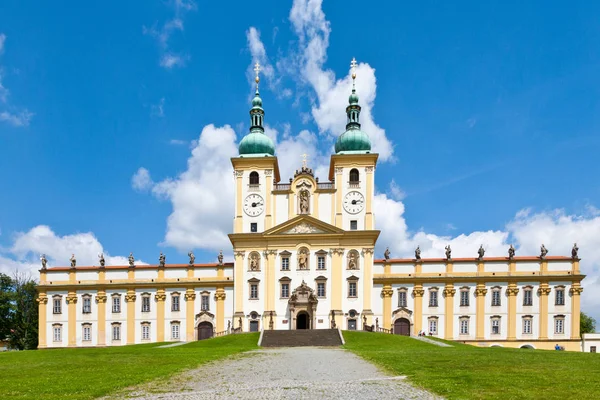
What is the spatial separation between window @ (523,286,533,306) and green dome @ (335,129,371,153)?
21.6 m

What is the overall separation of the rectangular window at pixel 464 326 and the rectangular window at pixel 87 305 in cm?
3919

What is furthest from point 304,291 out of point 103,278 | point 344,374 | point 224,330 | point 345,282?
point 344,374

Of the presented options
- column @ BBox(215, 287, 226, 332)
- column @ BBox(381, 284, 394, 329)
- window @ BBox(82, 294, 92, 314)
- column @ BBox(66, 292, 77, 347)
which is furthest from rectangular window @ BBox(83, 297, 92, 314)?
column @ BBox(381, 284, 394, 329)

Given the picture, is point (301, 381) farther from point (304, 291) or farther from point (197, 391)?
point (304, 291)

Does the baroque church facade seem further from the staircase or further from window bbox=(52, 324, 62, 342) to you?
the staircase

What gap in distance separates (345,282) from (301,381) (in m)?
34.8

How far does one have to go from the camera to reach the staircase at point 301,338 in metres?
37.1

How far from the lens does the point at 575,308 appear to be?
49.8m

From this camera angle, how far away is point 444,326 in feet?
166

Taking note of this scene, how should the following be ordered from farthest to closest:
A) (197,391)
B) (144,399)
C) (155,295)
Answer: (155,295), (197,391), (144,399)

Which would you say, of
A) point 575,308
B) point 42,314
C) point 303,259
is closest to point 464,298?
point 575,308

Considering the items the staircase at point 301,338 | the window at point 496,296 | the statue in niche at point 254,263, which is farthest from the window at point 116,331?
the window at point 496,296

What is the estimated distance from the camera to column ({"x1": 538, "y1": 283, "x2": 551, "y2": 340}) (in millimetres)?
49406

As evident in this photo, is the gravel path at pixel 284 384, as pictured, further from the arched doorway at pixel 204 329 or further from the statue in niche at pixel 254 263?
the arched doorway at pixel 204 329
